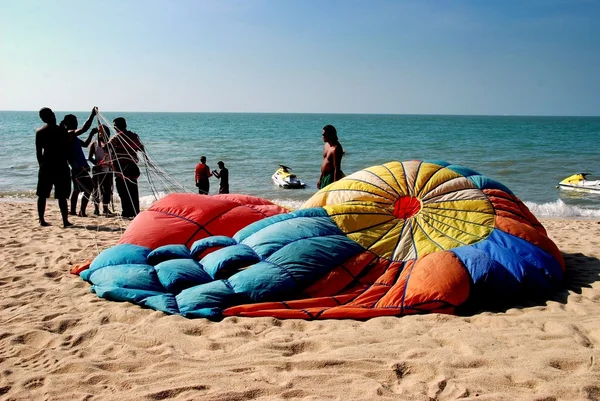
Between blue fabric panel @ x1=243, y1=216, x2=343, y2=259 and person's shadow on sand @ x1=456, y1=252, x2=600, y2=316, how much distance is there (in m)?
1.25

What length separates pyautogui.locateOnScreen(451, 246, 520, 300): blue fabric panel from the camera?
3711 mm

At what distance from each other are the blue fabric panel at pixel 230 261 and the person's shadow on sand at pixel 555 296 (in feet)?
5.55

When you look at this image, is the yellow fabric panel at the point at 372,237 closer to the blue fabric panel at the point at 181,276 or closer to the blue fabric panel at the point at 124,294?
the blue fabric panel at the point at 181,276

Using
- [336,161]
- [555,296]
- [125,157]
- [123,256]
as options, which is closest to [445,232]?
[555,296]

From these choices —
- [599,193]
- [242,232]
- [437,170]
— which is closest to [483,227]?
[437,170]

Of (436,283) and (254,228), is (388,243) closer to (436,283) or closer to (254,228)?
(436,283)

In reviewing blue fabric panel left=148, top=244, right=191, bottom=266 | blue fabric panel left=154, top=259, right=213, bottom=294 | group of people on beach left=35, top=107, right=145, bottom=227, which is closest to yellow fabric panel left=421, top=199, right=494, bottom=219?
blue fabric panel left=154, top=259, right=213, bottom=294

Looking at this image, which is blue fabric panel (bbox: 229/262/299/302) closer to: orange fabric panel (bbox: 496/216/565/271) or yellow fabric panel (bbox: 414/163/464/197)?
yellow fabric panel (bbox: 414/163/464/197)

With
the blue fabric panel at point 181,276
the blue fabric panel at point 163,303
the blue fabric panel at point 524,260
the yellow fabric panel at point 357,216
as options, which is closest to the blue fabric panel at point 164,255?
the blue fabric panel at point 181,276

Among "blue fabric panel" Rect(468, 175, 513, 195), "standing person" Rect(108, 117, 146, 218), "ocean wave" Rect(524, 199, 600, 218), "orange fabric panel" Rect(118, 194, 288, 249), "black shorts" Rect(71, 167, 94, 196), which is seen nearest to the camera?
"orange fabric panel" Rect(118, 194, 288, 249)

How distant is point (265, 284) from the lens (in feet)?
12.2

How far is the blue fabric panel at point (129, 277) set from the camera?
3951 millimetres

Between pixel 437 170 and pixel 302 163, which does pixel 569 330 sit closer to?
pixel 437 170

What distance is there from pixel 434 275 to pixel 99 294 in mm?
2758
